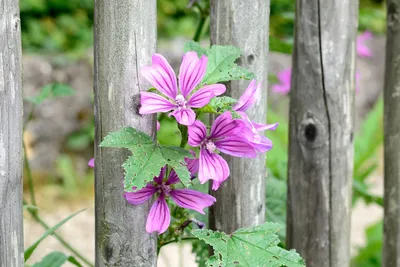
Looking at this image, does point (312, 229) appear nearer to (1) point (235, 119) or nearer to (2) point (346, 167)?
(2) point (346, 167)

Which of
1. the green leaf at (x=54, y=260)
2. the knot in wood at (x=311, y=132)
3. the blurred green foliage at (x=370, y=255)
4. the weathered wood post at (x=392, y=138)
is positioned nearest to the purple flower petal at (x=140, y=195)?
the green leaf at (x=54, y=260)

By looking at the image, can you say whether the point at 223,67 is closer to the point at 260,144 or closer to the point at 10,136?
the point at 260,144

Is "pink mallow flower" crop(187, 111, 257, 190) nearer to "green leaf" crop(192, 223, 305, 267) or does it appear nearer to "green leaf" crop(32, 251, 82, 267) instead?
"green leaf" crop(192, 223, 305, 267)

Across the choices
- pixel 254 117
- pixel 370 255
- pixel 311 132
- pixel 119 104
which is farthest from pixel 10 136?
pixel 370 255

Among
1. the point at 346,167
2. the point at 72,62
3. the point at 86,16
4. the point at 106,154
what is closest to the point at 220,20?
the point at 106,154

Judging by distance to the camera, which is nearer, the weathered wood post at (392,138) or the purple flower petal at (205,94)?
the purple flower petal at (205,94)

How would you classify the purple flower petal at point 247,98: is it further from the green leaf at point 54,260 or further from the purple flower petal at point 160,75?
the green leaf at point 54,260

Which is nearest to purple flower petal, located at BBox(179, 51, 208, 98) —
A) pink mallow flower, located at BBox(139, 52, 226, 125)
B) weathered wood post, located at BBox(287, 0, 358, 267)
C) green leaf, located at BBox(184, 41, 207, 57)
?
pink mallow flower, located at BBox(139, 52, 226, 125)
